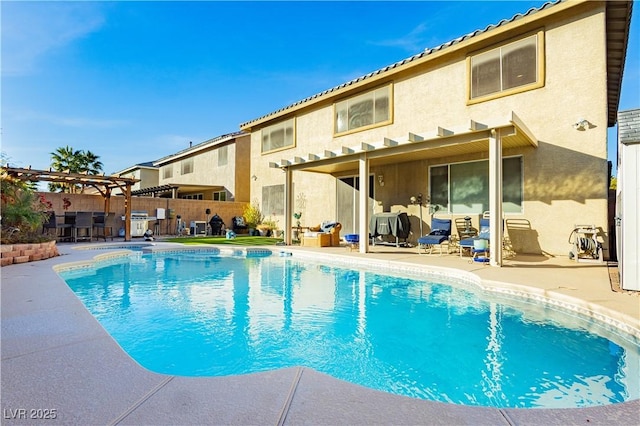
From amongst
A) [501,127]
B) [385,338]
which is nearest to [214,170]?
[501,127]

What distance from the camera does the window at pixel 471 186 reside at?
9312 millimetres

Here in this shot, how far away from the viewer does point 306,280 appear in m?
7.35

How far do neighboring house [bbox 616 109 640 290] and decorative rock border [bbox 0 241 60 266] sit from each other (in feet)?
36.2

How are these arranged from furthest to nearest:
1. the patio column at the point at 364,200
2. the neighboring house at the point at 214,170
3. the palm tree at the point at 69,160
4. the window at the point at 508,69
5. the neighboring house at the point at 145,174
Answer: the palm tree at the point at 69,160 < the neighboring house at the point at 145,174 < the neighboring house at the point at 214,170 < the patio column at the point at 364,200 < the window at the point at 508,69


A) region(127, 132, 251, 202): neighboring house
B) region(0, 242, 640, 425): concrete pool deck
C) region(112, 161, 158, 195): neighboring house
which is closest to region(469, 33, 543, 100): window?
region(0, 242, 640, 425): concrete pool deck

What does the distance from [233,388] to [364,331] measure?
2335mm

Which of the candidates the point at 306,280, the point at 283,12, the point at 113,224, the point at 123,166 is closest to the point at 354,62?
Answer: the point at 283,12

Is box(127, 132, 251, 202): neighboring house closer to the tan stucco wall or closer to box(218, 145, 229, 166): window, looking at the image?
box(218, 145, 229, 166): window

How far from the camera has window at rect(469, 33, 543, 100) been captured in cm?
891

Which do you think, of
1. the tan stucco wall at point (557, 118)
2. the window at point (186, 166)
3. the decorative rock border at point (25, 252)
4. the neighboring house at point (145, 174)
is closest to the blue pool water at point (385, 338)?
the decorative rock border at point (25, 252)

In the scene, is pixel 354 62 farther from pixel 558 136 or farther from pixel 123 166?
pixel 123 166

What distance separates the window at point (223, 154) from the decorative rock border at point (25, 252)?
13.2 metres

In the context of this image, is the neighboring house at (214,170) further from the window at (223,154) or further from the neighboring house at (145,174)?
the neighboring house at (145,174)

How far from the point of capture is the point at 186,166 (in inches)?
1008
